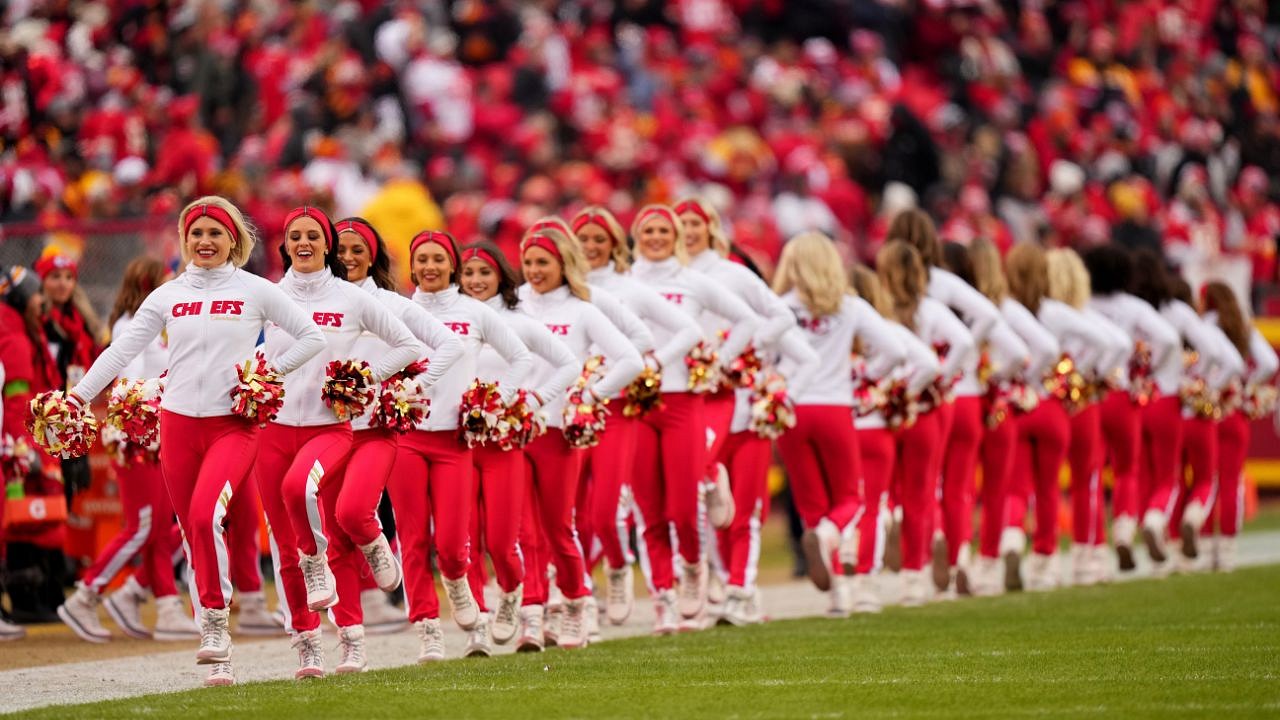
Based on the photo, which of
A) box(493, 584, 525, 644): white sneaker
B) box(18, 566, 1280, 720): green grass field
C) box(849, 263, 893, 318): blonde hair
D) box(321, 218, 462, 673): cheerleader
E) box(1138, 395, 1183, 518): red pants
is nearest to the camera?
box(18, 566, 1280, 720): green grass field

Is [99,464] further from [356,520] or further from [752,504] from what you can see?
[356,520]

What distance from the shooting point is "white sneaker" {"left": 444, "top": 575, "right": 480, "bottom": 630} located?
9961 mm

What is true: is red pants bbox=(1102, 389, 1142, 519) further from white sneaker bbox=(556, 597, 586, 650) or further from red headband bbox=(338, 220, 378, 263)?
red headband bbox=(338, 220, 378, 263)

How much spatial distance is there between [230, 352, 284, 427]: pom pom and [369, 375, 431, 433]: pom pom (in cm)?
58

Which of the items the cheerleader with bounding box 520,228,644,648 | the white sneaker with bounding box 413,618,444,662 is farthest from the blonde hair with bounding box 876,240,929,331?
the white sneaker with bounding box 413,618,444,662

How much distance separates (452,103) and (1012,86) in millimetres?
8068

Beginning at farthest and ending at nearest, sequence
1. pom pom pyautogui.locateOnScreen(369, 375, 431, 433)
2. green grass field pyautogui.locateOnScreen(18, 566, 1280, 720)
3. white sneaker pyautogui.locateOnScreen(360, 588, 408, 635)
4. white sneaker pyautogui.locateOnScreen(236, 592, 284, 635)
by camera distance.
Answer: white sneaker pyautogui.locateOnScreen(360, 588, 408, 635) → white sneaker pyautogui.locateOnScreen(236, 592, 284, 635) → pom pom pyautogui.locateOnScreen(369, 375, 431, 433) → green grass field pyautogui.locateOnScreen(18, 566, 1280, 720)

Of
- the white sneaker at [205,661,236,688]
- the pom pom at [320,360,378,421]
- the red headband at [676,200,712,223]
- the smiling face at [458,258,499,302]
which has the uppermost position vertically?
the red headband at [676,200,712,223]

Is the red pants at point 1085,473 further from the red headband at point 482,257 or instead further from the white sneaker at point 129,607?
the white sneaker at point 129,607

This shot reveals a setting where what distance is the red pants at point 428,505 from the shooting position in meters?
9.79

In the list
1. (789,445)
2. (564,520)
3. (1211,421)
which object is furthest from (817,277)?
(1211,421)

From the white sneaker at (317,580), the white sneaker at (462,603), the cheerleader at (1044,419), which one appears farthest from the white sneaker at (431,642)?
the cheerleader at (1044,419)

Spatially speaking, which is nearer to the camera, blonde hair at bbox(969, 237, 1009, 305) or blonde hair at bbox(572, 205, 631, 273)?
blonde hair at bbox(572, 205, 631, 273)

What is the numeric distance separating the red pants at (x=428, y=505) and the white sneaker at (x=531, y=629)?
797mm
